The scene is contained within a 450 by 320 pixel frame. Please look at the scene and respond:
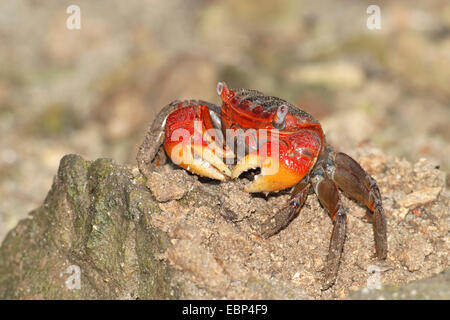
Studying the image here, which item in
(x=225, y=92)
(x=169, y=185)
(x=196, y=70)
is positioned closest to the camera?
(x=169, y=185)

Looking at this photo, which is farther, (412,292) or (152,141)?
(152,141)

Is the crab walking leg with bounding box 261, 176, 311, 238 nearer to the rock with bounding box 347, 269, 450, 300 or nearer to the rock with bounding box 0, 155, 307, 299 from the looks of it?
→ the rock with bounding box 0, 155, 307, 299

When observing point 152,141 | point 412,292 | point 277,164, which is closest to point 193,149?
point 152,141

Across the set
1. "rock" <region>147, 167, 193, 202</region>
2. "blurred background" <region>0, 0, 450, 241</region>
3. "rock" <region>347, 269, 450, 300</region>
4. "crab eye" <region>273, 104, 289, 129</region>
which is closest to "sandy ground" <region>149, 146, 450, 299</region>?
"rock" <region>147, 167, 193, 202</region>

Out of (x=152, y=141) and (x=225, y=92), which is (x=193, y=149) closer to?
(x=152, y=141)

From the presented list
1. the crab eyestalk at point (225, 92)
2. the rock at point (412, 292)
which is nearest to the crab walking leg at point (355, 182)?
the rock at point (412, 292)
